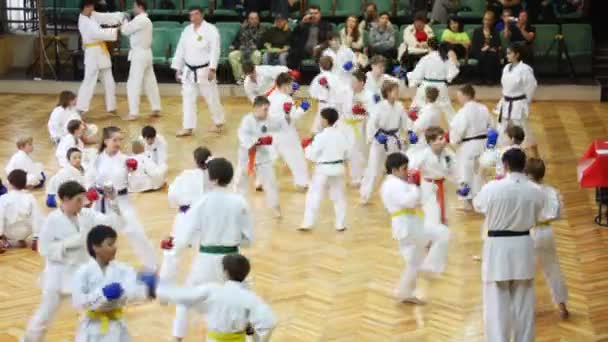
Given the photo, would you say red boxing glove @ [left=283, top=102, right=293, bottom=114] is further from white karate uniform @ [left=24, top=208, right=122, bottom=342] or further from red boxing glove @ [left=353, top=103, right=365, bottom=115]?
white karate uniform @ [left=24, top=208, right=122, bottom=342]

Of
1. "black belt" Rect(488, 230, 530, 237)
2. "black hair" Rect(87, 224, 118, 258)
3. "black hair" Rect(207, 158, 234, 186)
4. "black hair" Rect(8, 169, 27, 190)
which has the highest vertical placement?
"black hair" Rect(207, 158, 234, 186)

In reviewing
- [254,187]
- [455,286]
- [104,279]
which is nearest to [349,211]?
[254,187]

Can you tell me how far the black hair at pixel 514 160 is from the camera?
25.6ft

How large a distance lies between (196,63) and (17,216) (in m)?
4.84

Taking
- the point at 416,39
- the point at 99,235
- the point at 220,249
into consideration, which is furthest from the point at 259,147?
the point at 416,39

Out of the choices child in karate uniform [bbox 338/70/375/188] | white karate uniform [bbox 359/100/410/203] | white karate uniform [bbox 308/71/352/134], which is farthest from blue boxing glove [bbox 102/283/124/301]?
white karate uniform [bbox 308/71/352/134]

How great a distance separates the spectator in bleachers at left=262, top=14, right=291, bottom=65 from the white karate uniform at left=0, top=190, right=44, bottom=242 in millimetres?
7011

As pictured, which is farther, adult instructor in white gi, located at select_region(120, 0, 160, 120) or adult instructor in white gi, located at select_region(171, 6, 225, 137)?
adult instructor in white gi, located at select_region(120, 0, 160, 120)

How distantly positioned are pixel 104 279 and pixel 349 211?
540 centimetres

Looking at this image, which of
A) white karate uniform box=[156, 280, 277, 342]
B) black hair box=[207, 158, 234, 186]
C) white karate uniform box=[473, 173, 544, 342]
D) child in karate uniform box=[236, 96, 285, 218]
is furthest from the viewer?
child in karate uniform box=[236, 96, 285, 218]

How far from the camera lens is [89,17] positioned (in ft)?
51.3

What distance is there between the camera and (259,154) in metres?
11.2

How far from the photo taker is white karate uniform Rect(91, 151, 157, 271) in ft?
31.4

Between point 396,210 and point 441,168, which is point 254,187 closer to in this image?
point 441,168
